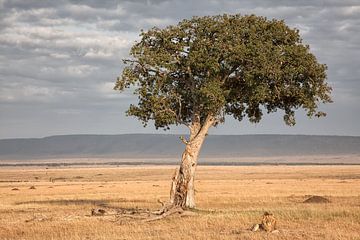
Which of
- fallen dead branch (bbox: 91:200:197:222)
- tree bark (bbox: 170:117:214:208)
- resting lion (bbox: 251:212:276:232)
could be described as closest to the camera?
resting lion (bbox: 251:212:276:232)

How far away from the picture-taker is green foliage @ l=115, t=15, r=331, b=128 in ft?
109

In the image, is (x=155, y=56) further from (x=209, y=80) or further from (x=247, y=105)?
(x=247, y=105)

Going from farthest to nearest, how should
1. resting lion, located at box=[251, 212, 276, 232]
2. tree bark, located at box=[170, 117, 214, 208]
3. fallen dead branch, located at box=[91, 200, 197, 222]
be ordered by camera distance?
tree bark, located at box=[170, 117, 214, 208] → fallen dead branch, located at box=[91, 200, 197, 222] → resting lion, located at box=[251, 212, 276, 232]

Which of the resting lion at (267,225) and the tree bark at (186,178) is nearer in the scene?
the resting lion at (267,225)

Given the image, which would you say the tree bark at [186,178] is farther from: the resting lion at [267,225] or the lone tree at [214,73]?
the resting lion at [267,225]

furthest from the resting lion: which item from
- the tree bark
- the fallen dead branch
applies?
the tree bark

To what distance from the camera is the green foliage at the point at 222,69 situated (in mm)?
33219

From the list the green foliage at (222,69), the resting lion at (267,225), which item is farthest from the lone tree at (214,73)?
the resting lion at (267,225)

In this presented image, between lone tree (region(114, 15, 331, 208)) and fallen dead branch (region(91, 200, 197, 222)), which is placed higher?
lone tree (region(114, 15, 331, 208))

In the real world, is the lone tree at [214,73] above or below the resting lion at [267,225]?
Result: above

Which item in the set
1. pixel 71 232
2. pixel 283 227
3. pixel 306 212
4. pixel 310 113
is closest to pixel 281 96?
pixel 310 113

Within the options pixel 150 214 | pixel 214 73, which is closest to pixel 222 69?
pixel 214 73

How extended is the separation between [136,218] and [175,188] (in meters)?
4.49

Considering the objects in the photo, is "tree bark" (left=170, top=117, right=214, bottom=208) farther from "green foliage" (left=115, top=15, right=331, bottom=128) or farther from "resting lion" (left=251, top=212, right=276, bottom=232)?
"resting lion" (left=251, top=212, right=276, bottom=232)
